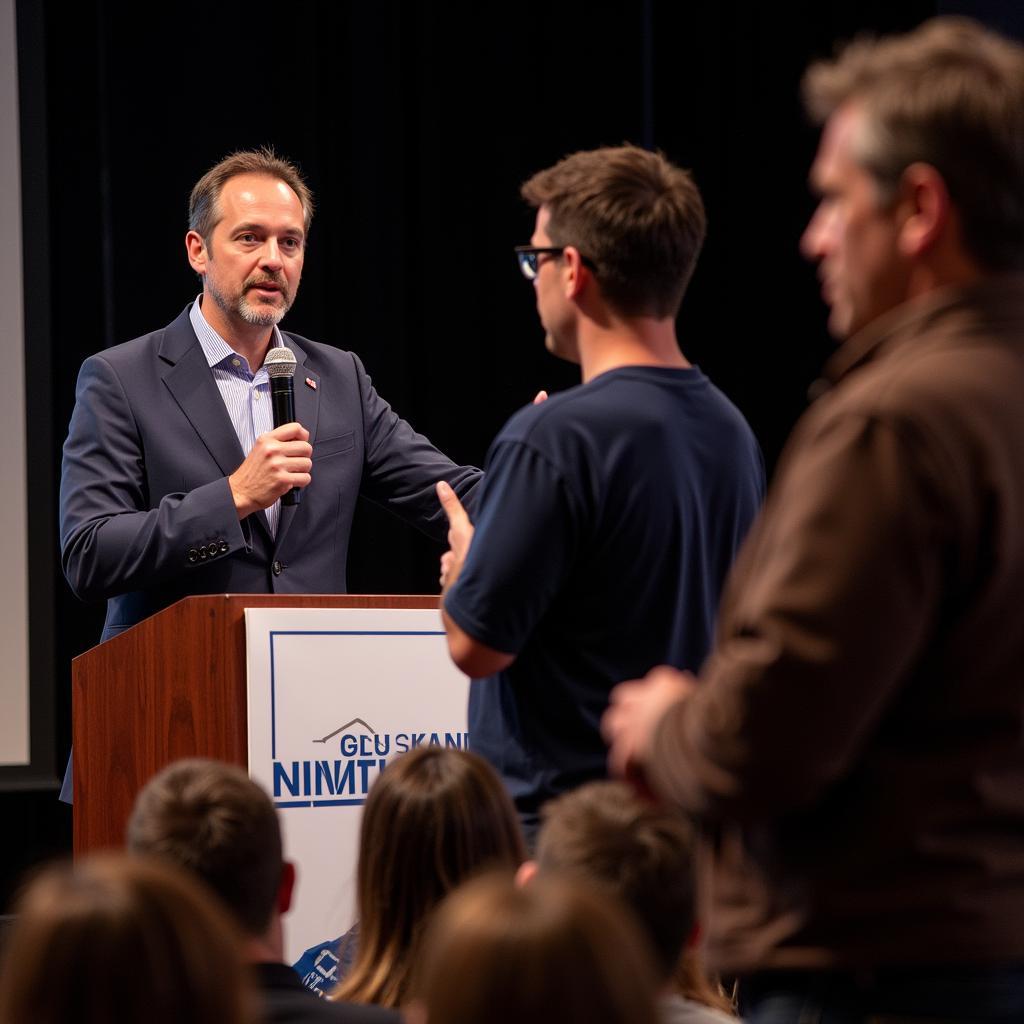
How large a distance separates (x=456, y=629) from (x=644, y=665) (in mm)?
244

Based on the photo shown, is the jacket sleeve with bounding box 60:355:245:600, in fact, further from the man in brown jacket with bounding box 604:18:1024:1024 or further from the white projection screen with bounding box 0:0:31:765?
the man in brown jacket with bounding box 604:18:1024:1024

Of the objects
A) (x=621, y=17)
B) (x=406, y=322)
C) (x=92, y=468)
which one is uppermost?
(x=621, y=17)

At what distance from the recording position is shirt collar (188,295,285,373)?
3453 millimetres

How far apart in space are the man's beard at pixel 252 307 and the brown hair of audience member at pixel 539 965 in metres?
2.68

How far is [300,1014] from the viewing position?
4.80 ft

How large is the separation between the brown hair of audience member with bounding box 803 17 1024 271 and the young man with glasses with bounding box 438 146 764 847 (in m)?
0.71

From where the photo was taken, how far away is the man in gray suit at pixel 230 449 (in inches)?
119

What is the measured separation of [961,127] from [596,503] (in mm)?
783

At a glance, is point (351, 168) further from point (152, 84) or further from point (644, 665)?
point (644, 665)

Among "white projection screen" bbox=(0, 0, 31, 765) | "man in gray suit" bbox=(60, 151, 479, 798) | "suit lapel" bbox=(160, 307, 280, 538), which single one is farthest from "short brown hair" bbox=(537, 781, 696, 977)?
"white projection screen" bbox=(0, 0, 31, 765)

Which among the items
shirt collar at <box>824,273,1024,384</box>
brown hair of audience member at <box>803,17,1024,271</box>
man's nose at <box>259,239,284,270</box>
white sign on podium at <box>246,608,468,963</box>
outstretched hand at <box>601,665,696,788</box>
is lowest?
white sign on podium at <box>246,608,468,963</box>

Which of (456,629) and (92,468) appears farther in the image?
(92,468)

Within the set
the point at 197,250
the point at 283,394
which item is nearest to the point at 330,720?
the point at 283,394

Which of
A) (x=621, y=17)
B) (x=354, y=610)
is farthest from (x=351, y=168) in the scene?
(x=354, y=610)
